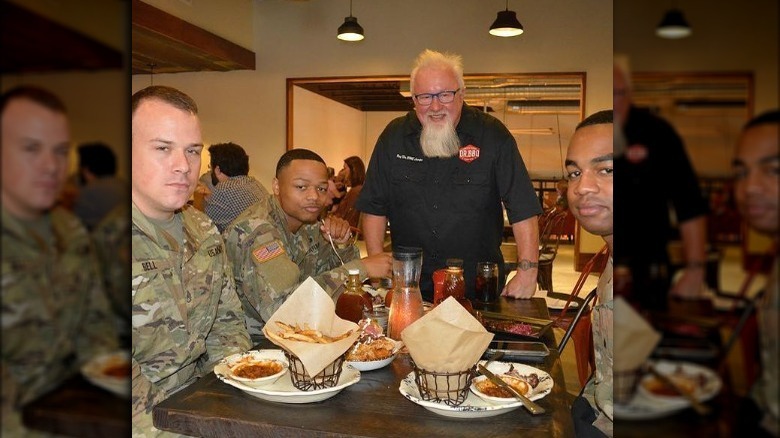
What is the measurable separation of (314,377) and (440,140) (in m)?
1.75

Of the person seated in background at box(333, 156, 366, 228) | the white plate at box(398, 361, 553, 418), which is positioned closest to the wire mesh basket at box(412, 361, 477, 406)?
the white plate at box(398, 361, 553, 418)

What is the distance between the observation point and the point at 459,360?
975 millimetres

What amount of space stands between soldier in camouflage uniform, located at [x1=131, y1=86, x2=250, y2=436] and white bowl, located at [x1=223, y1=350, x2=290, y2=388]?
0.83 ft

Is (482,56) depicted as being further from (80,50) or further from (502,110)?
(80,50)

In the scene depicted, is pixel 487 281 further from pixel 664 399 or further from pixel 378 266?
pixel 664 399

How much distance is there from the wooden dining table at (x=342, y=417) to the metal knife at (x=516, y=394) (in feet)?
0.08

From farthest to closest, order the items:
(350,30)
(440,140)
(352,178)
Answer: (352,178) → (350,30) → (440,140)

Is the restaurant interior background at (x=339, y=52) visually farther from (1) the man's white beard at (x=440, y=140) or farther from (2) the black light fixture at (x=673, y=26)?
(2) the black light fixture at (x=673, y=26)

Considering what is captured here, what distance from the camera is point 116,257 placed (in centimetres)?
15

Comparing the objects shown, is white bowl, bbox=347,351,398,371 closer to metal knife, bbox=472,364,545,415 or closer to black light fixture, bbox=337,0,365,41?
metal knife, bbox=472,364,545,415

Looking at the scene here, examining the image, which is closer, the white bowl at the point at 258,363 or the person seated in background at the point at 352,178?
the white bowl at the point at 258,363

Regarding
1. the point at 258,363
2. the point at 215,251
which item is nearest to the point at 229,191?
the point at 215,251

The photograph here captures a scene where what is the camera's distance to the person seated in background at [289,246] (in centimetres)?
176

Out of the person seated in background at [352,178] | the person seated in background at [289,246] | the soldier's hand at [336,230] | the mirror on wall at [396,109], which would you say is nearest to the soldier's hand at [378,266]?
the person seated in background at [289,246]
